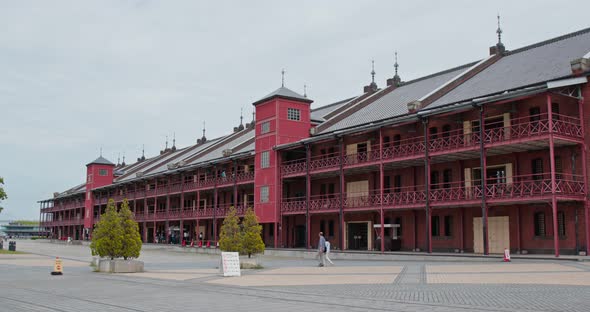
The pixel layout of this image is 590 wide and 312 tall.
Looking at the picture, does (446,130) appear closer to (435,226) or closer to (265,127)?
(435,226)

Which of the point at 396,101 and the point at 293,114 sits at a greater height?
the point at 396,101

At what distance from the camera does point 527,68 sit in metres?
34.3

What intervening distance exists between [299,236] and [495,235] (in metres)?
Answer: 18.8

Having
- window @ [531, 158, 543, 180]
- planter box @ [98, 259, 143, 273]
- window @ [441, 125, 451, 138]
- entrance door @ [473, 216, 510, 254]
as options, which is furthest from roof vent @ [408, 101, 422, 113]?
planter box @ [98, 259, 143, 273]

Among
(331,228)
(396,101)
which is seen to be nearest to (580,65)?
(396,101)

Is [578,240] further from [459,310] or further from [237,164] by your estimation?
[237,164]

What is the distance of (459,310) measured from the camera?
11.2 m

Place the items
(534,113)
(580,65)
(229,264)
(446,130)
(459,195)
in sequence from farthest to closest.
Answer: (446,130)
(459,195)
(534,113)
(580,65)
(229,264)

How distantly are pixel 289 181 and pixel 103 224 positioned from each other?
80.0 ft

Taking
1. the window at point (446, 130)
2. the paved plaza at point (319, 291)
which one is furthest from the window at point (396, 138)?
the paved plaza at point (319, 291)

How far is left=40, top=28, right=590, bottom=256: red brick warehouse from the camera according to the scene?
1152 inches

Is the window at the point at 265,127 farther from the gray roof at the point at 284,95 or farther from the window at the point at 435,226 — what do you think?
the window at the point at 435,226

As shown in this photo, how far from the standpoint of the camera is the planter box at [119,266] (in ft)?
76.7

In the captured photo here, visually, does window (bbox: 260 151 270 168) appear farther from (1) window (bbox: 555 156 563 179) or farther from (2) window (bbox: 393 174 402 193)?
(1) window (bbox: 555 156 563 179)
